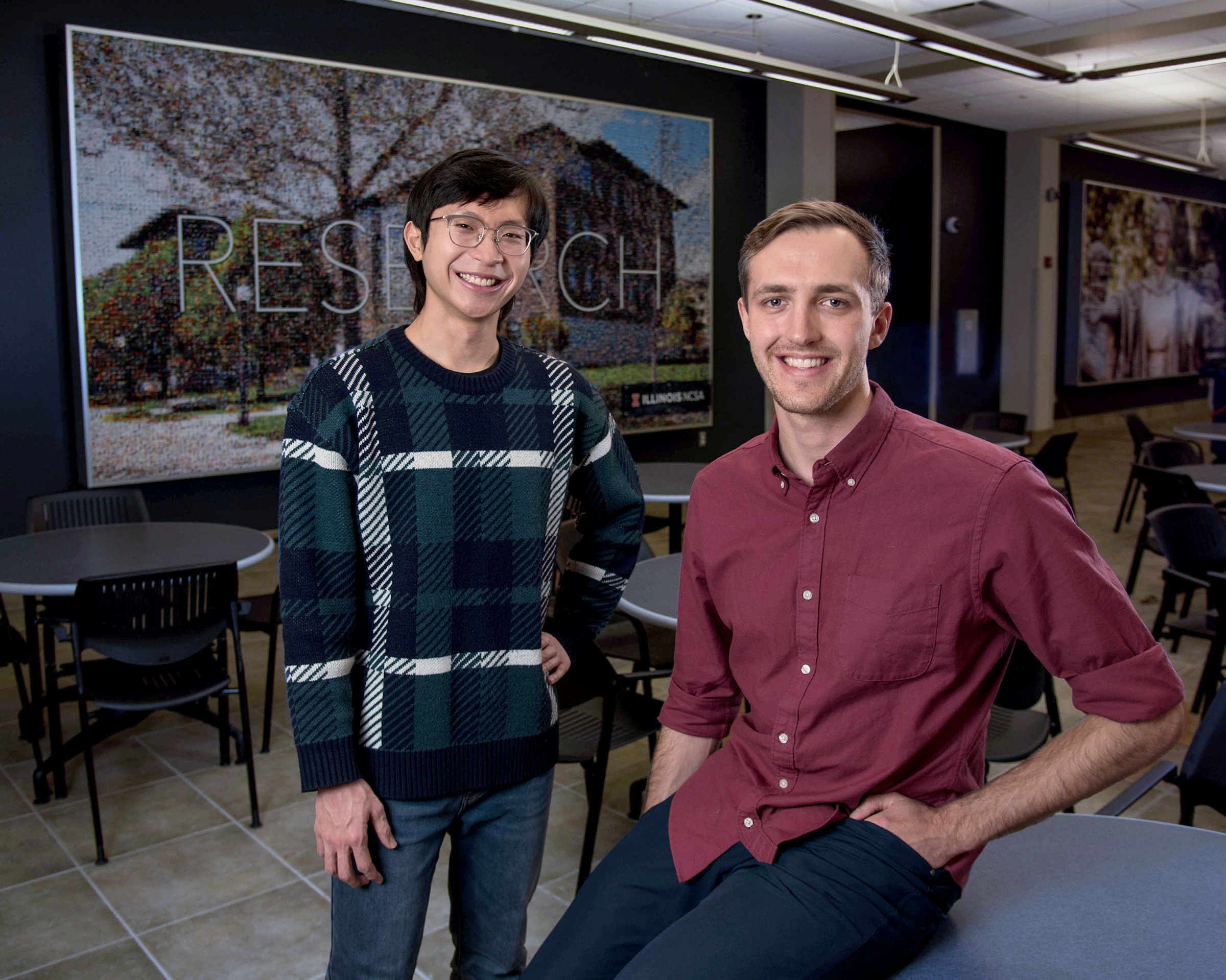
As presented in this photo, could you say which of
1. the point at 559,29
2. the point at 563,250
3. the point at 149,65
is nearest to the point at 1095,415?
the point at 563,250

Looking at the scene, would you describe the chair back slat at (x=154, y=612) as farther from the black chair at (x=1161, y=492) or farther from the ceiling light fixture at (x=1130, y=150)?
the ceiling light fixture at (x=1130, y=150)

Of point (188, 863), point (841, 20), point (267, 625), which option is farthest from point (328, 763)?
point (841, 20)

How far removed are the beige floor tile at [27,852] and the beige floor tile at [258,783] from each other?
48 cm

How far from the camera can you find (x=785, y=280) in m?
1.35

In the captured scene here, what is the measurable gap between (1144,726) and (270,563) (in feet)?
20.6

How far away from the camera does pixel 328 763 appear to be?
1.40 meters

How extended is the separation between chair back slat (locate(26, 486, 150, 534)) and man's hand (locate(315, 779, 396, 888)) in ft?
10.0

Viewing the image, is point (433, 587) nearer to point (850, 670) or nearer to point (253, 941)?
Result: point (850, 670)

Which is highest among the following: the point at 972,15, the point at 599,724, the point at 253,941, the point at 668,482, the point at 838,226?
the point at 972,15

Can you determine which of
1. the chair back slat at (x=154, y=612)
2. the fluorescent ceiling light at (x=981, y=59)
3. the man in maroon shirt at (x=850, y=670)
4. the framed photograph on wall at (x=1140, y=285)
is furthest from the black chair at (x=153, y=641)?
the framed photograph on wall at (x=1140, y=285)

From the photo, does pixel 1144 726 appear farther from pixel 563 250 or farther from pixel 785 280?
pixel 563 250

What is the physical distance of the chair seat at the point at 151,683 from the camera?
2.99 metres

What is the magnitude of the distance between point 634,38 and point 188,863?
15.5 ft

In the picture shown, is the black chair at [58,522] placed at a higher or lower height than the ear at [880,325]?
lower
